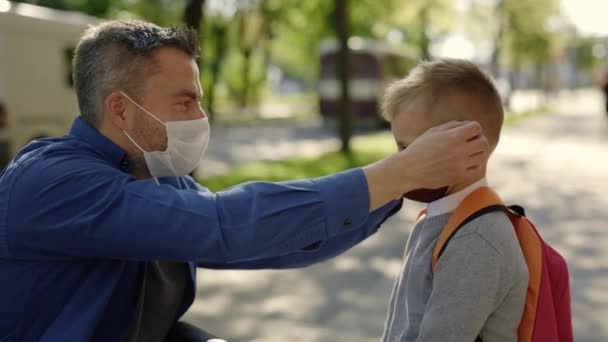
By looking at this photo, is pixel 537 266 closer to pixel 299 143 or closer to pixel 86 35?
pixel 86 35

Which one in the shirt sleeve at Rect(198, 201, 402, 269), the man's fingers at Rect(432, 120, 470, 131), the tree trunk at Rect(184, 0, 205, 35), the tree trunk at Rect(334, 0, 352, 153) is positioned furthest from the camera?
the tree trunk at Rect(334, 0, 352, 153)

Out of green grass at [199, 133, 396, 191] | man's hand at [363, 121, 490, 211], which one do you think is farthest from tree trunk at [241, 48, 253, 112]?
man's hand at [363, 121, 490, 211]

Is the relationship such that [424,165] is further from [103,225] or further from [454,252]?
[103,225]

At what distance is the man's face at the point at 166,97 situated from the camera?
1846mm

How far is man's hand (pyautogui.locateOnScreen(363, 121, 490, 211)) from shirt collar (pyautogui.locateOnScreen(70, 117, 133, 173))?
2.26ft

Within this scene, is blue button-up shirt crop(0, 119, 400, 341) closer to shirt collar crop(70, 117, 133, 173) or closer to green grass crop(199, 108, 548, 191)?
shirt collar crop(70, 117, 133, 173)

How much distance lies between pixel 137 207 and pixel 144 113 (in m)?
0.42

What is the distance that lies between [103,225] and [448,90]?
927 millimetres

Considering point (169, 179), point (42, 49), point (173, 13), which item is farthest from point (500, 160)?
point (173, 13)

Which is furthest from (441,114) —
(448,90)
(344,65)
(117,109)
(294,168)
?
(344,65)

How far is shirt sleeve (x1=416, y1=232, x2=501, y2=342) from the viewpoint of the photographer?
1.70 metres

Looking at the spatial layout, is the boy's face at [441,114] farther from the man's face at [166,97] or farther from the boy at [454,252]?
the man's face at [166,97]

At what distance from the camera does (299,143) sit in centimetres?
1923

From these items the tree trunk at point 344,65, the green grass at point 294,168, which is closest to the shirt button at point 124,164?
the green grass at point 294,168
